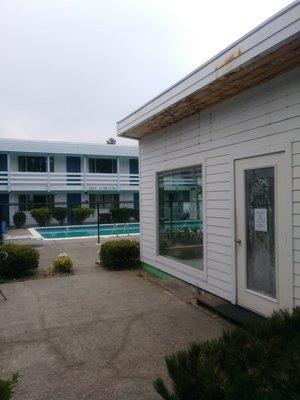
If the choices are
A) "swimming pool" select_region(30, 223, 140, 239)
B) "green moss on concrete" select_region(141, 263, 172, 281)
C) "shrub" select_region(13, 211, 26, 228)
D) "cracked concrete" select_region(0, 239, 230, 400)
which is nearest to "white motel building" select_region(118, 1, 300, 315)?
"green moss on concrete" select_region(141, 263, 172, 281)

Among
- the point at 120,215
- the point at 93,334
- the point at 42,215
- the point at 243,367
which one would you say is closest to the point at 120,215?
the point at 120,215

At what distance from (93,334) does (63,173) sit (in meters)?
22.8

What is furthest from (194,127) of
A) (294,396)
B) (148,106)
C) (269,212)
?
(294,396)

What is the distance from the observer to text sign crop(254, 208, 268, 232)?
4891 millimetres

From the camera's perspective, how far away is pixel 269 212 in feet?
15.8

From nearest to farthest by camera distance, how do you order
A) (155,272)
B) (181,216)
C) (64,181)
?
(181,216) → (155,272) → (64,181)

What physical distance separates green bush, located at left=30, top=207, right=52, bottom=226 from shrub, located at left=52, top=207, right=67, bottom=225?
1.25 feet

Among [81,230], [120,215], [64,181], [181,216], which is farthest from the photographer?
[64,181]

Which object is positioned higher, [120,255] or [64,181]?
[64,181]

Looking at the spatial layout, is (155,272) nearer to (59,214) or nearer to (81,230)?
(81,230)

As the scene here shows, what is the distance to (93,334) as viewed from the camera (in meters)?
4.91

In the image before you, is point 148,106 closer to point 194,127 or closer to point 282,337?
point 194,127

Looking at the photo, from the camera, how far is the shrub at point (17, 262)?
27.7ft

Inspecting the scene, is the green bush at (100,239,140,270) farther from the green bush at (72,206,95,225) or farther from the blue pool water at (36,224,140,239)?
the green bush at (72,206,95,225)
